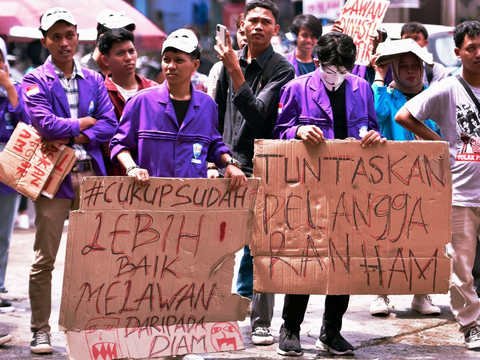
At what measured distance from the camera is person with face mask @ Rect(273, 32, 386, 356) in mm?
5191

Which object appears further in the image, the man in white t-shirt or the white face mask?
the man in white t-shirt

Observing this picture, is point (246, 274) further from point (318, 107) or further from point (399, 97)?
point (399, 97)

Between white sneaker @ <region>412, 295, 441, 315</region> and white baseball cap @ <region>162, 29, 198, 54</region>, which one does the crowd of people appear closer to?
white baseball cap @ <region>162, 29, 198, 54</region>

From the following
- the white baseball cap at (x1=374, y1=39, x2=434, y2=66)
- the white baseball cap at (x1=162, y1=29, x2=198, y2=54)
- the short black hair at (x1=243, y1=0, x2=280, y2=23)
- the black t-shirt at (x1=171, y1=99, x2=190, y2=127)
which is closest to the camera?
the white baseball cap at (x1=162, y1=29, x2=198, y2=54)

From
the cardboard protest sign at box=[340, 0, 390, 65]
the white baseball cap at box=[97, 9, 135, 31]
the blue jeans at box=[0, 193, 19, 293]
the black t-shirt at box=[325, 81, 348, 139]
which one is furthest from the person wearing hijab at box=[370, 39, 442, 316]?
the blue jeans at box=[0, 193, 19, 293]

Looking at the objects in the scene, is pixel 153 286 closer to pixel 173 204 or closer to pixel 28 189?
pixel 173 204

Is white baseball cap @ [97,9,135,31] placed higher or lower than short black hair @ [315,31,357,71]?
higher

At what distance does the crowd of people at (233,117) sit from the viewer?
4.91 metres

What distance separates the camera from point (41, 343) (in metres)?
5.37

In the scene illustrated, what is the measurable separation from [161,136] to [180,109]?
8.4 inches

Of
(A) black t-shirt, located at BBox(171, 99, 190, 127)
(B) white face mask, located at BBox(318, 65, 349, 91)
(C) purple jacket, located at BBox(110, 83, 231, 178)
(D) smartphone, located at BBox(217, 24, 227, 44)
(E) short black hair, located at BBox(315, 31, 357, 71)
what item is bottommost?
(C) purple jacket, located at BBox(110, 83, 231, 178)

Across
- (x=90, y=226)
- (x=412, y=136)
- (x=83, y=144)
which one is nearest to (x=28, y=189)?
(x=83, y=144)

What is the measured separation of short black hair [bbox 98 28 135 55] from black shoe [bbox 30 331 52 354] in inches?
72.4

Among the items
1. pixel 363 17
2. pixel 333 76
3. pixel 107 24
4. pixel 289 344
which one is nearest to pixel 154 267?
pixel 289 344
